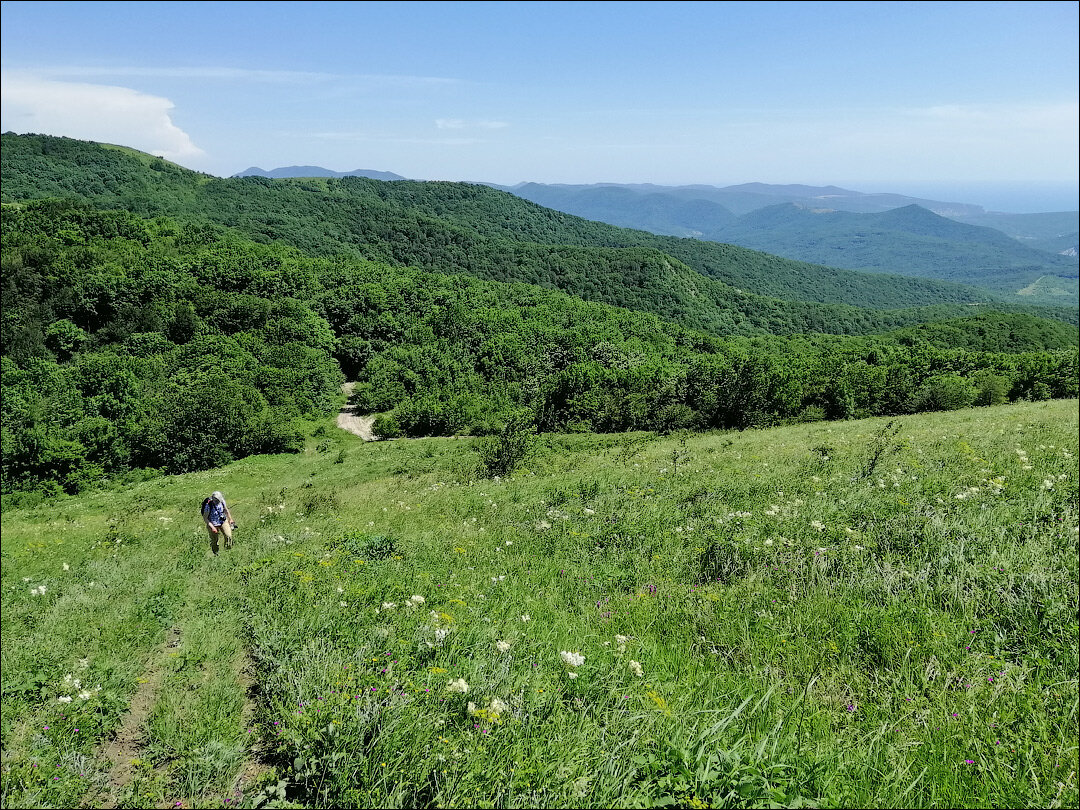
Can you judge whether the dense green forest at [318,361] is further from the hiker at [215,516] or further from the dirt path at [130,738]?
the dirt path at [130,738]

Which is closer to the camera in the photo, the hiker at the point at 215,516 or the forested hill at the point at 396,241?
the hiker at the point at 215,516

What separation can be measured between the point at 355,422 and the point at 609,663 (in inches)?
2837

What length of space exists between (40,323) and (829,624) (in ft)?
315

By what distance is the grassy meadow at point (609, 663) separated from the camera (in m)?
3.06

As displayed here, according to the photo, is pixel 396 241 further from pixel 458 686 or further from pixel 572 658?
pixel 458 686

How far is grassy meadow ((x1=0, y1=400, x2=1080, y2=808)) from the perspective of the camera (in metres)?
3.06

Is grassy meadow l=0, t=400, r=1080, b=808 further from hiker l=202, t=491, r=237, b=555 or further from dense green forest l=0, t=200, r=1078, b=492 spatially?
dense green forest l=0, t=200, r=1078, b=492

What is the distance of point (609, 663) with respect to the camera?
13.8 ft

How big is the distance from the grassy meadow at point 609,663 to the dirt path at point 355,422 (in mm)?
60135

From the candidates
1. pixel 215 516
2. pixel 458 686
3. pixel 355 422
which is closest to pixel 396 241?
pixel 355 422

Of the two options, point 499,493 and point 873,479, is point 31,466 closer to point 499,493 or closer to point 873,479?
point 499,493

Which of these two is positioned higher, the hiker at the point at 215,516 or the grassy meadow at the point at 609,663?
the grassy meadow at the point at 609,663

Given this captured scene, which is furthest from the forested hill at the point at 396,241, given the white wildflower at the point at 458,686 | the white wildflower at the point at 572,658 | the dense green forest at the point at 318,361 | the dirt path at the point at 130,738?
the white wildflower at the point at 458,686

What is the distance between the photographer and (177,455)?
5228 cm
